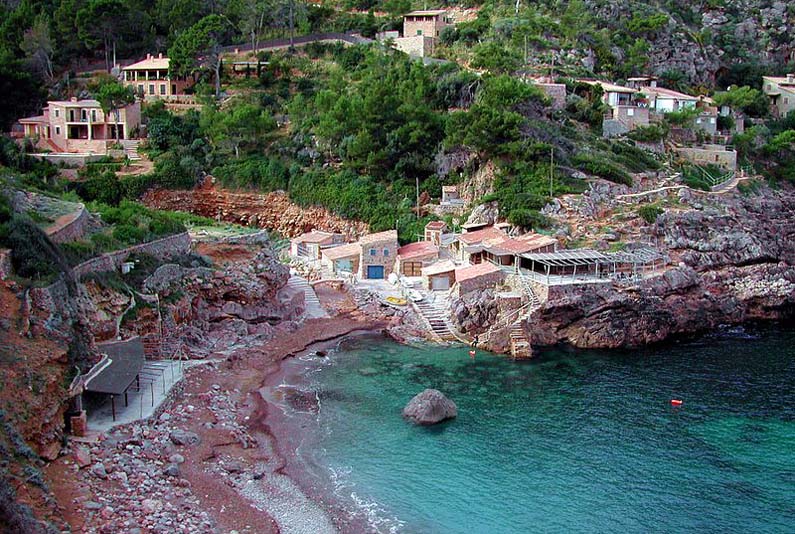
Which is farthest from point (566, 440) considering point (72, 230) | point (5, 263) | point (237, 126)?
point (237, 126)

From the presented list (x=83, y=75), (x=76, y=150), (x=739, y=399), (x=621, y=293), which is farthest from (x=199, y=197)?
(x=739, y=399)

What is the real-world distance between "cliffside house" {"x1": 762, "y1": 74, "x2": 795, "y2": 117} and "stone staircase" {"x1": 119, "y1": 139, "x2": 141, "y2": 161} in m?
51.8

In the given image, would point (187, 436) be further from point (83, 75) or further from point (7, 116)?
point (83, 75)

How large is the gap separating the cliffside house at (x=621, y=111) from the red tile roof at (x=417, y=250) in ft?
64.1

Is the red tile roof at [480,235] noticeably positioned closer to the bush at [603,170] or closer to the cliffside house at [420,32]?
the bush at [603,170]

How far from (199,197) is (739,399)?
3939 cm

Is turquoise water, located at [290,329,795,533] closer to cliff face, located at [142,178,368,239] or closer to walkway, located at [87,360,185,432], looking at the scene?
walkway, located at [87,360,185,432]

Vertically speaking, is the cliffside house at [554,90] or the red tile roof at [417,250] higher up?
the cliffside house at [554,90]

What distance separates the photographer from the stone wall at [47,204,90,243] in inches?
1243

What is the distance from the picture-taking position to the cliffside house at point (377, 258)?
47.8 meters

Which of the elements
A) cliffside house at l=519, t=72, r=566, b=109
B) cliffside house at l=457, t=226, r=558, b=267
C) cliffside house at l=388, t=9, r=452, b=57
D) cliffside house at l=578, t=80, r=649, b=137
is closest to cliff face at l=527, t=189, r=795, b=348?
cliffside house at l=457, t=226, r=558, b=267

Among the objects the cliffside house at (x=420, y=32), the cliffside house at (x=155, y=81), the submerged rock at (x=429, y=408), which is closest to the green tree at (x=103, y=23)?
the cliffside house at (x=155, y=81)

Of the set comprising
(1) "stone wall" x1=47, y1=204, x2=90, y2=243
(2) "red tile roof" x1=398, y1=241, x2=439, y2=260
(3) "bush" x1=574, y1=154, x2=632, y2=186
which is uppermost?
(3) "bush" x1=574, y1=154, x2=632, y2=186

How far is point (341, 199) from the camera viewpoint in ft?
184
